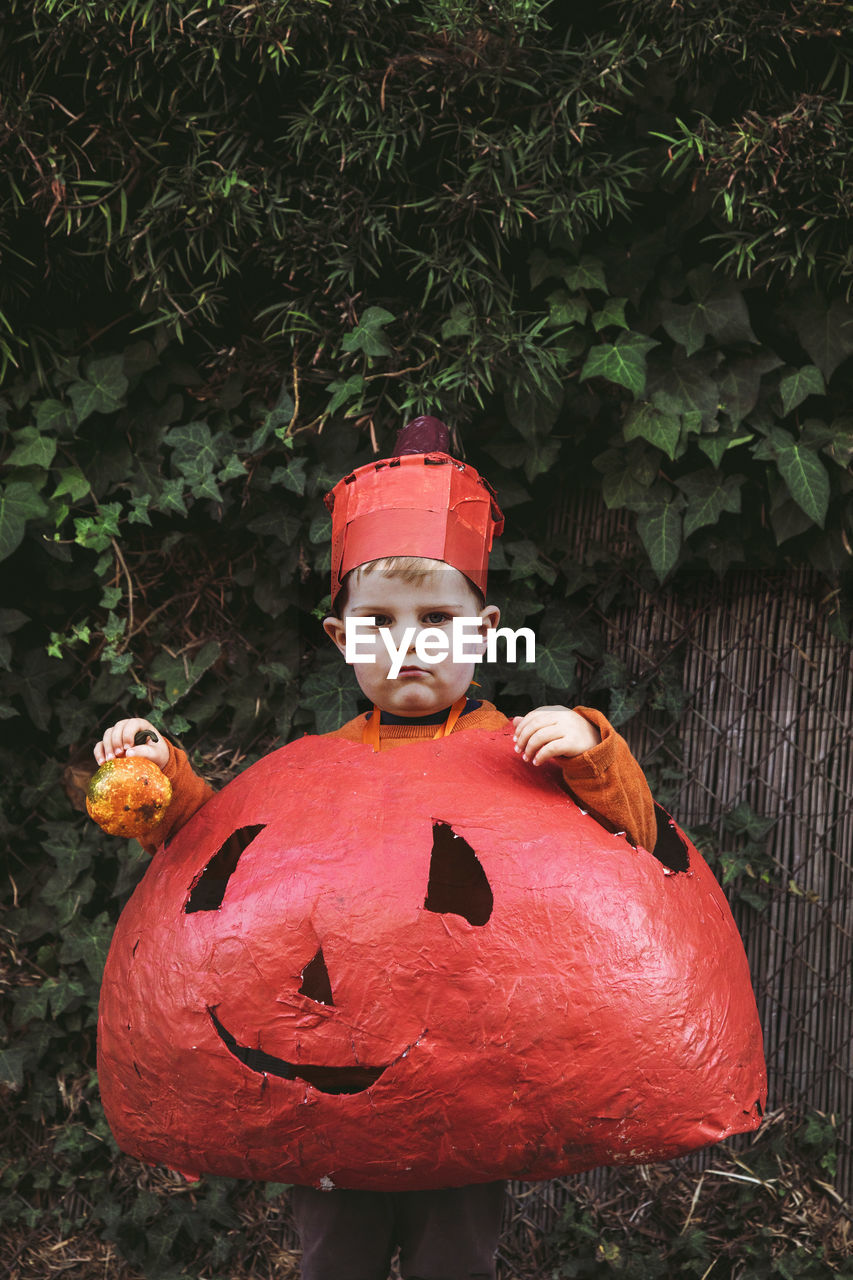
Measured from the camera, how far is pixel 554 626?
128 inches

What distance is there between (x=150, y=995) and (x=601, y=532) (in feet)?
6.44

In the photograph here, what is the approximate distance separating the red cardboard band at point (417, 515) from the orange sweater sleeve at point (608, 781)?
0.44 metres

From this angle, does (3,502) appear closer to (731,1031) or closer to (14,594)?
(14,594)

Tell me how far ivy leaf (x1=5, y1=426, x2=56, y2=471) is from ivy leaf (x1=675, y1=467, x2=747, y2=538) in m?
1.87

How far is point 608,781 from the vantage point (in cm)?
201

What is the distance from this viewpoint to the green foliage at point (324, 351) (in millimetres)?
3000

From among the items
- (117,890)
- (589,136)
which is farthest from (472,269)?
(117,890)

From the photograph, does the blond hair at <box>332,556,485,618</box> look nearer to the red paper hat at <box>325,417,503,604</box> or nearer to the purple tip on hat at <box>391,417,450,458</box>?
the red paper hat at <box>325,417,503,604</box>

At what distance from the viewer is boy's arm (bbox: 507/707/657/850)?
1994 mm

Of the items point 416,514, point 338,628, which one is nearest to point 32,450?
point 338,628

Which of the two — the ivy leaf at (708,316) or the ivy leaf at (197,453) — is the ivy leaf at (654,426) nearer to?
the ivy leaf at (708,316)

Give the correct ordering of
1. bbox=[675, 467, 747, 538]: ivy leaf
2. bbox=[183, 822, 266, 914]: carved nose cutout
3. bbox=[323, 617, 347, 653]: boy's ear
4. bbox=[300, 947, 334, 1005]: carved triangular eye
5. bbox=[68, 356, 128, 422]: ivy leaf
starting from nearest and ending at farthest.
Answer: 1. bbox=[300, 947, 334, 1005]: carved triangular eye
2. bbox=[183, 822, 266, 914]: carved nose cutout
3. bbox=[323, 617, 347, 653]: boy's ear
4. bbox=[675, 467, 747, 538]: ivy leaf
5. bbox=[68, 356, 128, 422]: ivy leaf

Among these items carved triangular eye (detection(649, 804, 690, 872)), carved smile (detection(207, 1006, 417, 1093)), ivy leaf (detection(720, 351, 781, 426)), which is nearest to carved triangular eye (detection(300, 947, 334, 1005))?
carved smile (detection(207, 1006, 417, 1093))

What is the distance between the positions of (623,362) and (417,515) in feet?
3.68
